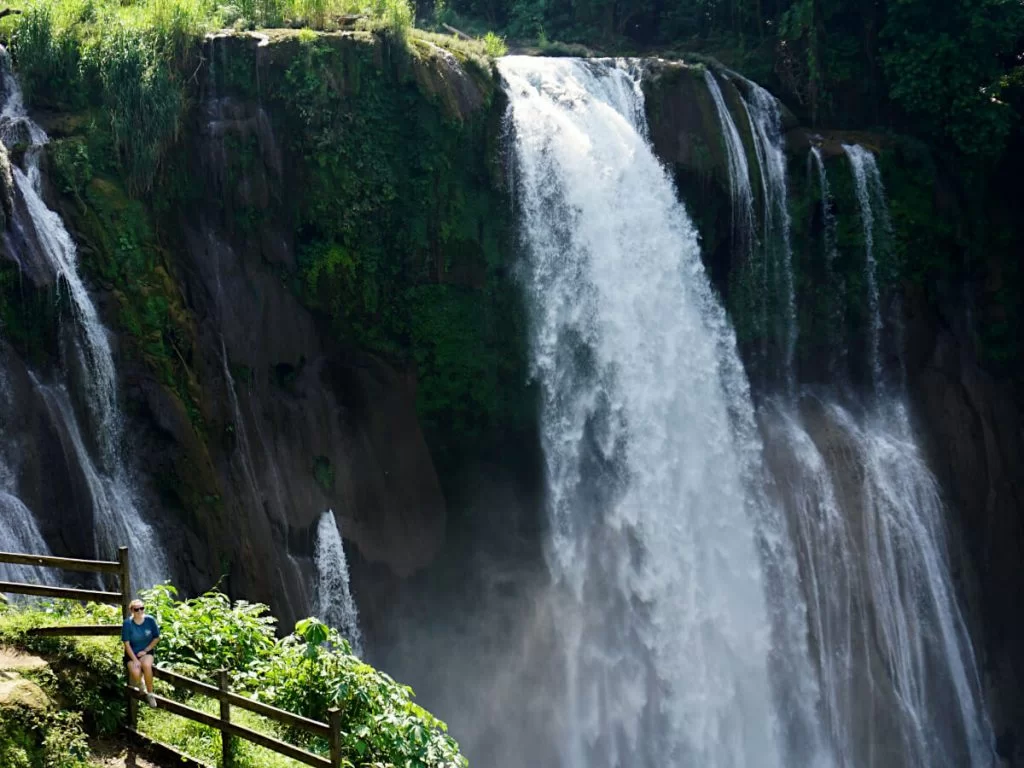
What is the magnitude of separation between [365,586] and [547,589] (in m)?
3.12

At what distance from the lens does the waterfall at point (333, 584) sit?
18.3 meters

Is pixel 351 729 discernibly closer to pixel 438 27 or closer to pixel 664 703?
pixel 664 703

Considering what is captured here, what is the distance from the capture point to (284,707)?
992cm

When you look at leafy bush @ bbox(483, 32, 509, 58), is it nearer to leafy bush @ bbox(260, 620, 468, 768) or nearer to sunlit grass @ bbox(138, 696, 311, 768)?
leafy bush @ bbox(260, 620, 468, 768)

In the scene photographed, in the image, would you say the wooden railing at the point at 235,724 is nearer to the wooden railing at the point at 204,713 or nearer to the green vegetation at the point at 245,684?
the wooden railing at the point at 204,713

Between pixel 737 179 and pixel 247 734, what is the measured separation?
16.5 meters

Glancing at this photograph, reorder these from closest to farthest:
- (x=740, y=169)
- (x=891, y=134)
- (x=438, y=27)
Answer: (x=740, y=169) < (x=891, y=134) < (x=438, y=27)

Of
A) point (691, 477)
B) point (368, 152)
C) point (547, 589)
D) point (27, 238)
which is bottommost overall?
point (547, 589)

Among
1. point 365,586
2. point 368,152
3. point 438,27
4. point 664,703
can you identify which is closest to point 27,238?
point 368,152

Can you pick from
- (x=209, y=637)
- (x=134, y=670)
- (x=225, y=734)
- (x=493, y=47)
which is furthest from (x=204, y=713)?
(x=493, y=47)

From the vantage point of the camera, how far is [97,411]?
1522cm

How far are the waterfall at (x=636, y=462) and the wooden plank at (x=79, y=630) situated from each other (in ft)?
37.1

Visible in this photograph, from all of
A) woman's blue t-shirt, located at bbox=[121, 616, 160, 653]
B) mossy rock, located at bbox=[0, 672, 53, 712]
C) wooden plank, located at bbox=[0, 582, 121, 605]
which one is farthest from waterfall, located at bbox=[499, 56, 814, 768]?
mossy rock, located at bbox=[0, 672, 53, 712]

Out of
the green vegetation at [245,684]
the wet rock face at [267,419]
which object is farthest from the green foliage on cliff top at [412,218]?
the green vegetation at [245,684]
